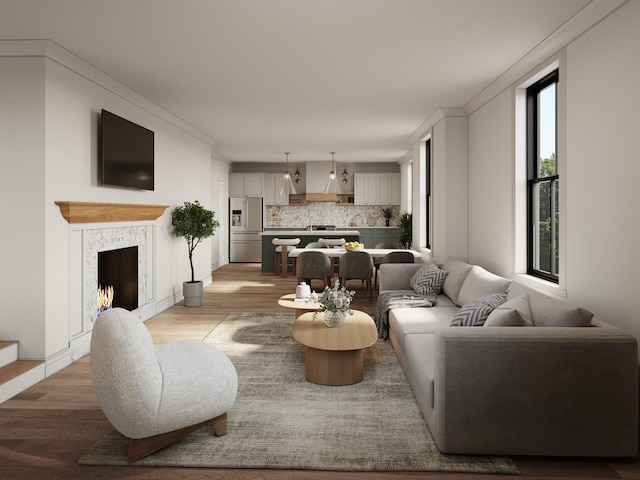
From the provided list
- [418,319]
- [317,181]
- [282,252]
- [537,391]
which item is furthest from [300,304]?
[317,181]

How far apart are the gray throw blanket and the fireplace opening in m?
2.86

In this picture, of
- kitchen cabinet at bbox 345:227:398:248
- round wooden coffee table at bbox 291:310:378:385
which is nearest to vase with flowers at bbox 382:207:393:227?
kitchen cabinet at bbox 345:227:398:248

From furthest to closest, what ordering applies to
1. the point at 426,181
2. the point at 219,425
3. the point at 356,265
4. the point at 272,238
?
1. the point at 272,238
2. the point at 426,181
3. the point at 356,265
4. the point at 219,425

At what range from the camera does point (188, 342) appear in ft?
10.4

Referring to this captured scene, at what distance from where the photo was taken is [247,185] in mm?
12047

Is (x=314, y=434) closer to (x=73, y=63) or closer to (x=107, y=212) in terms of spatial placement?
(x=107, y=212)

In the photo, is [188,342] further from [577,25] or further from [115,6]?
[577,25]

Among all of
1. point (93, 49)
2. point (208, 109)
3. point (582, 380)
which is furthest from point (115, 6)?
point (582, 380)

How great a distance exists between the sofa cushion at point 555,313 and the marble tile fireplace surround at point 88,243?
12.3 feet

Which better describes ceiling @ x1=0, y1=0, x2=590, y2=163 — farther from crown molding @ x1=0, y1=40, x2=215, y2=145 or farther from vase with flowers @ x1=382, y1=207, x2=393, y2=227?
vase with flowers @ x1=382, y1=207, x2=393, y2=227

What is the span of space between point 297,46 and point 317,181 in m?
7.87

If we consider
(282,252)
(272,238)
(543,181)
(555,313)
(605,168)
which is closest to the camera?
(555,313)

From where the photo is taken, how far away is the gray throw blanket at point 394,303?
4.67m

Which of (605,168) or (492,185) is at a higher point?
(492,185)
